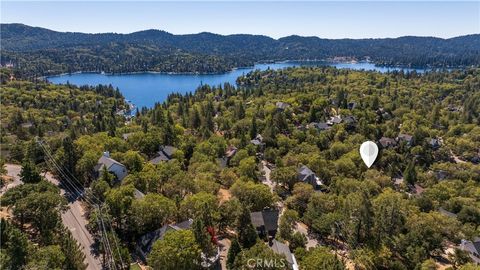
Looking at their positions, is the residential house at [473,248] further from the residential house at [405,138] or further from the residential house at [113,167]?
the residential house at [113,167]

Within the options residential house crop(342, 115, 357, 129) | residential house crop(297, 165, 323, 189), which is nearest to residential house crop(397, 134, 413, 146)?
residential house crop(342, 115, 357, 129)

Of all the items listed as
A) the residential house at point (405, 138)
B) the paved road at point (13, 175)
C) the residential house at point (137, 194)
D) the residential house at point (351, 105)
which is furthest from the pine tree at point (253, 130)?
the paved road at point (13, 175)

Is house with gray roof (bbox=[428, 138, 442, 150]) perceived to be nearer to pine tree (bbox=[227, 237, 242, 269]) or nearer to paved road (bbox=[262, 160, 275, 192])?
paved road (bbox=[262, 160, 275, 192])

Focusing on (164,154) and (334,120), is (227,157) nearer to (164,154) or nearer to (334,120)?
(164,154)

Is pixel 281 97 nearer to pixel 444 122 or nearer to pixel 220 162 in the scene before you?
pixel 444 122

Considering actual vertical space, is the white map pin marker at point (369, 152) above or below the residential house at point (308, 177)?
above

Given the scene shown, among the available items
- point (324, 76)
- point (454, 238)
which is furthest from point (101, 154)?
point (324, 76)
